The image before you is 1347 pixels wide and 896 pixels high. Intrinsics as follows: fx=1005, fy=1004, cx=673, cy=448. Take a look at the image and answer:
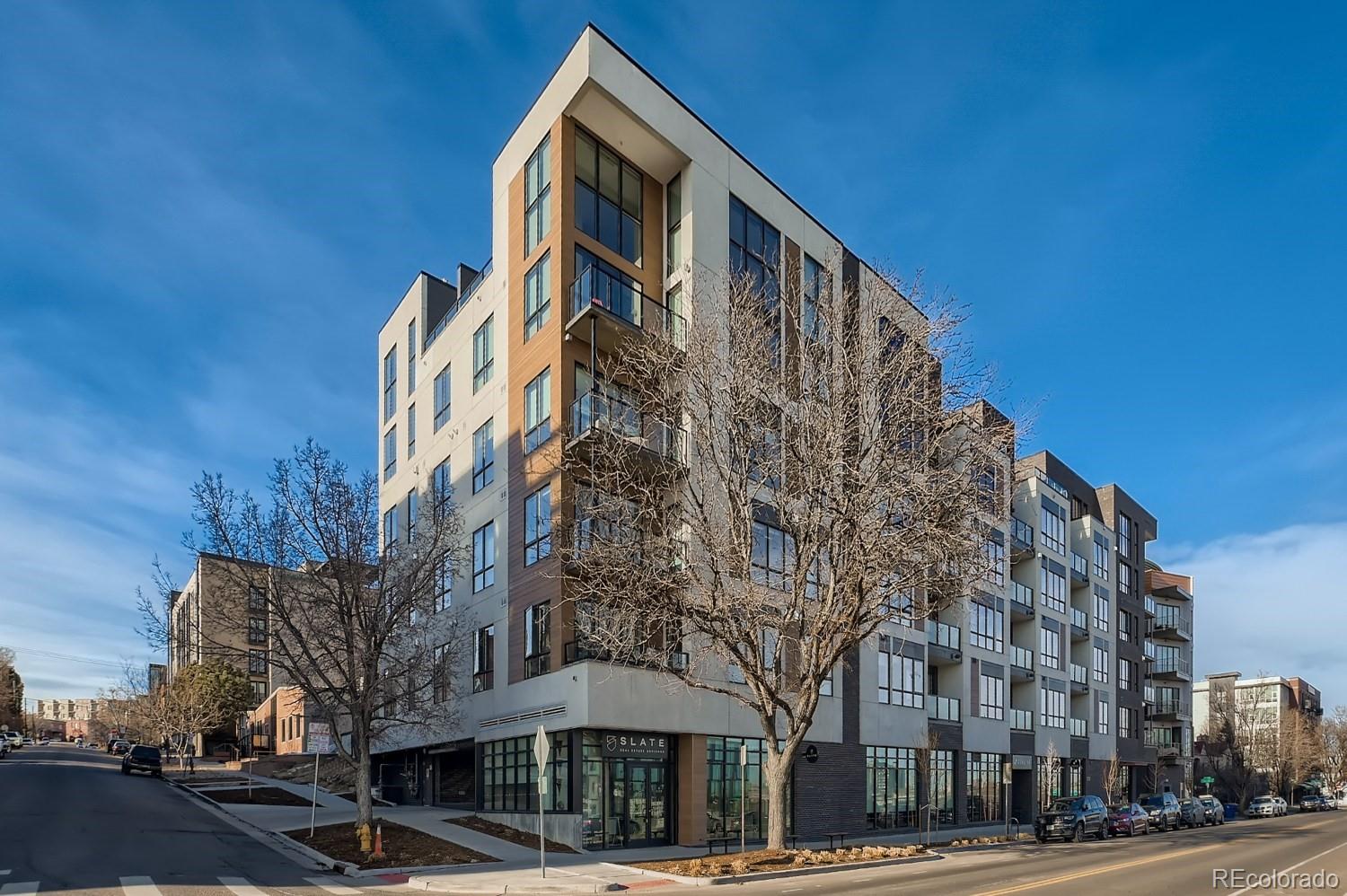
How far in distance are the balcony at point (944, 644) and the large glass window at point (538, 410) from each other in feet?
65.4

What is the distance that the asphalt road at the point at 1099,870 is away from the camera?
60.3 ft

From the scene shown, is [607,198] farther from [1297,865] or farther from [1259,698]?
[1259,698]

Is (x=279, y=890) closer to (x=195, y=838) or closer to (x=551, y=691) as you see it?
(x=195, y=838)

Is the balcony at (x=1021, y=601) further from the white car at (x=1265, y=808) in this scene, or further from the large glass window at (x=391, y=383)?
the large glass window at (x=391, y=383)

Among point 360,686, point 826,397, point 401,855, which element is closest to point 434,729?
point 360,686

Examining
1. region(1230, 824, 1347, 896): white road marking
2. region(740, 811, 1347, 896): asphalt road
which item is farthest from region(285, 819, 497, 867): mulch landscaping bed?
region(1230, 824, 1347, 896): white road marking

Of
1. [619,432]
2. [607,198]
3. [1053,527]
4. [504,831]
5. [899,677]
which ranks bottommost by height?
[504,831]

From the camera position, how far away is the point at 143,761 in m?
50.2

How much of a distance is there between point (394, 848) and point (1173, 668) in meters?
75.1

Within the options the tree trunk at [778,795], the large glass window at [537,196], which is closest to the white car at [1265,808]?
the tree trunk at [778,795]

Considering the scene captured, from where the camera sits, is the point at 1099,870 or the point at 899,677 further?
the point at 899,677

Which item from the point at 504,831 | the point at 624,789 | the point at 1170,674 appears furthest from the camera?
the point at 1170,674

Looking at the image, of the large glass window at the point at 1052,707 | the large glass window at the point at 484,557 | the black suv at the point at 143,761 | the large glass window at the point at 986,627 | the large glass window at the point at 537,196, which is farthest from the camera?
the large glass window at the point at 1052,707

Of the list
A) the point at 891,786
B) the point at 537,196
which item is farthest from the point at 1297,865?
the point at 537,196
